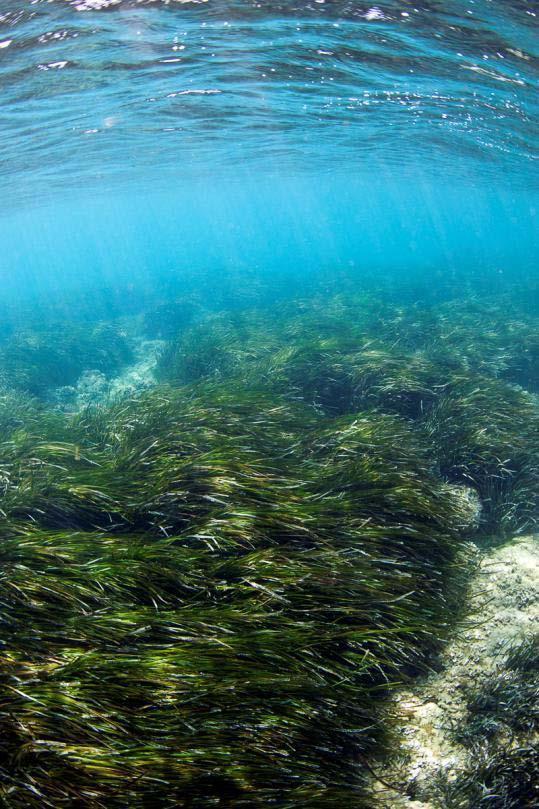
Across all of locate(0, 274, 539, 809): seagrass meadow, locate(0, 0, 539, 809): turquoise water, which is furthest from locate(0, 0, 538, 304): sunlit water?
locate(0, 274, 539, 809): seagrass meadow

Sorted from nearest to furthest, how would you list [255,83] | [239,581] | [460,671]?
[460,671] → [239,581] → [255,83]

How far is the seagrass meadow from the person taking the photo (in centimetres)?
254

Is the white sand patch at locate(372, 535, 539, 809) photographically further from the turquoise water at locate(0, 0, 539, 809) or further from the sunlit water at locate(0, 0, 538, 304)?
the sunlit water at locate(0, 0, 538, 304)

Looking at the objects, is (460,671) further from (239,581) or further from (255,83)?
(255,83)

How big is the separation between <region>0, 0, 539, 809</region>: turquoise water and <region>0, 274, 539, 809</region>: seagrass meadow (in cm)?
2

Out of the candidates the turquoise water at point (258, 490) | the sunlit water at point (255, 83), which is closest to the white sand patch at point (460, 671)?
the turquoise water at point (258, 490)

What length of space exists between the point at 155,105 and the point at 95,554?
1688cm

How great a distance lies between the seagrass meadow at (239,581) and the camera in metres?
2.54

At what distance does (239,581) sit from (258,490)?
1.24m

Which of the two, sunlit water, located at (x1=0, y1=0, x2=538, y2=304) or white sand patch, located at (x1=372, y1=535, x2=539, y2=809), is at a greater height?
sunlit water, located at (x1=0, y1=0, x2=538, y2=304)

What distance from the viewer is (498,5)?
27.0 feet

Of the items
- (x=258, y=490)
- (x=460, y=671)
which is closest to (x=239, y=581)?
(x=258, y=490)

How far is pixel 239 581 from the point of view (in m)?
3.85

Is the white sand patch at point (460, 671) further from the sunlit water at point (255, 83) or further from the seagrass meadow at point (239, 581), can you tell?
the sunlit water at point (255, 83)
